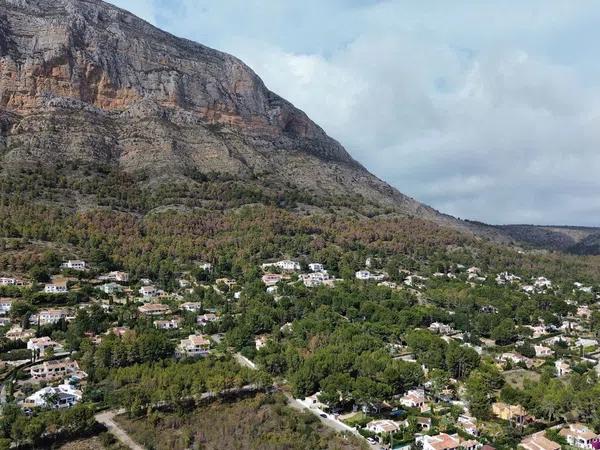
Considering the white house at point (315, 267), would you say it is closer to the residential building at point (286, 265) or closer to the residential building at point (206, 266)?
the residential building at point (286, 265)

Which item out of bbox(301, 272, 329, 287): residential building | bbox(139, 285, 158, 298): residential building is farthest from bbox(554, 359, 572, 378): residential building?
bbox(139, 285, 158, 298): residential building

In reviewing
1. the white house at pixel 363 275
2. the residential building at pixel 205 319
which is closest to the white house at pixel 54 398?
the residential building at pixel 205 319

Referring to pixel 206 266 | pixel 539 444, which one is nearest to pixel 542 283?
pixel 206 266

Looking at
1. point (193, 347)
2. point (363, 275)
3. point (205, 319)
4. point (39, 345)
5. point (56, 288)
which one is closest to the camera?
point (39, 345)

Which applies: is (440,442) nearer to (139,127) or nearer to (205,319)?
(205,319)

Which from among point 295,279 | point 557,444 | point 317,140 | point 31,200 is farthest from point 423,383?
point 317,140

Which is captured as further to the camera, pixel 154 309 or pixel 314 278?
pixel 314 278

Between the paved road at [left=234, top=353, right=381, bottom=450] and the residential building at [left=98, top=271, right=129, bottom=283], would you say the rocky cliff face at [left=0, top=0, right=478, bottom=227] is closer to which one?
the residential building at [left=98, top=271, right=129, bottom=283]
